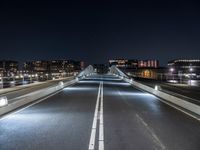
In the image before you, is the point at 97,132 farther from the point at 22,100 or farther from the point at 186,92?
the point at 186,92

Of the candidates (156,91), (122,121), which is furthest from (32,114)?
(156,91)

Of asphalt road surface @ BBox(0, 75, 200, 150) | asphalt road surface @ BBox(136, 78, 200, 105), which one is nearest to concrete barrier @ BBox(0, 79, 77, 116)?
asphalt road surface @ BBox(0, 75, 200, 150)

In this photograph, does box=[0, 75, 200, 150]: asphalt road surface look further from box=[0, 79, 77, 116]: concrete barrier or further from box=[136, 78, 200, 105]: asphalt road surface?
box=[136, 78, 200, 105]: asphalt road surface

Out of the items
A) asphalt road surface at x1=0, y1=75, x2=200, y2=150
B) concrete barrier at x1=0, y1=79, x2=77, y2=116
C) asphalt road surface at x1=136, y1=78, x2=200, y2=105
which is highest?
concrete barrier at x1=0, y1=79, x2=77, y2=116

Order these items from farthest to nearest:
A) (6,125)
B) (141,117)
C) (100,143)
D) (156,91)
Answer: (156,91) < (141,117) < (6,125) < (100,143)

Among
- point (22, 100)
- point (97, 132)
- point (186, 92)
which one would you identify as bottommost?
point (186, 92)

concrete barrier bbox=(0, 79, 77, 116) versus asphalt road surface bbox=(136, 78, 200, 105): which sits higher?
concrete barrier bbox=(0, 79, 77, 116)

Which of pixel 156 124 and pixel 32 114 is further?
pixel 32 114

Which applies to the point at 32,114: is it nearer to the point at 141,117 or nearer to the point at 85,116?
the point at 85,116

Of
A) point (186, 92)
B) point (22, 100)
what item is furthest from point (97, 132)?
point (186, 92)

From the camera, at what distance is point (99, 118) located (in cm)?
1366

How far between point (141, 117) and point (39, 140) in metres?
6.12

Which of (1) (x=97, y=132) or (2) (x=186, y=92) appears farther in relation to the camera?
(2) (x=186, y=92)

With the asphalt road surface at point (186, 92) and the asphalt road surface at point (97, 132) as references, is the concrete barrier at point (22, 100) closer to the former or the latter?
the asphalt road surface at point (97, 132)
